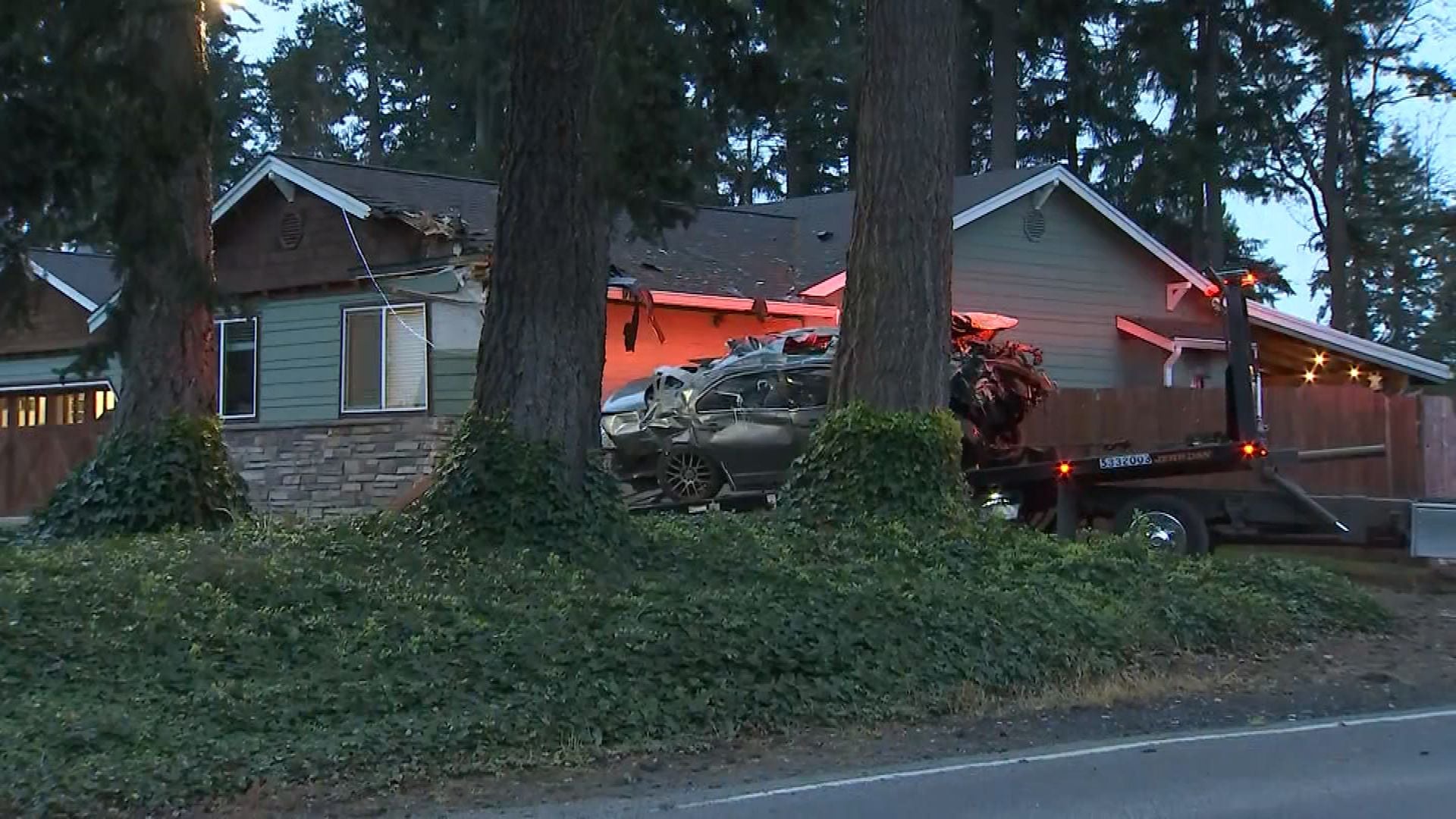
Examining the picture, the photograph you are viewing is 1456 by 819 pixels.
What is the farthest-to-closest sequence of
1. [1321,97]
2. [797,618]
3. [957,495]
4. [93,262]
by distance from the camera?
1. [1321,97]
2. [93,262]
3. [957,495]
4. [797,618]

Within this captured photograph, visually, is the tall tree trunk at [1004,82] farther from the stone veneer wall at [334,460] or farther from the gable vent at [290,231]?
the stone veneer wall at [334,460]

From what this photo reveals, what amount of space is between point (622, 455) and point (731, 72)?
4.57m

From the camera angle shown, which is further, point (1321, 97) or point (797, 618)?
point (1321, 97)

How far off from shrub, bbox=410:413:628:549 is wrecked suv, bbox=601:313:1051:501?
16.7 feet

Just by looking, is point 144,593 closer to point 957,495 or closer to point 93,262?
point 957,495

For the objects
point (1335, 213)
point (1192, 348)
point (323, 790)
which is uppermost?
point (1335, 213)

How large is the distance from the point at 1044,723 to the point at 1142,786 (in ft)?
5.72

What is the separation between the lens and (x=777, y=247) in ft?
84.7

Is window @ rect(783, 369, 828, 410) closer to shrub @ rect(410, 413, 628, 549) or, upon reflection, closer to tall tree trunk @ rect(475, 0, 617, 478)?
tall tree trunk @ rect(475, 0, 617, 478)

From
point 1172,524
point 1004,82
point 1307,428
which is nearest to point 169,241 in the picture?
point 1172,524

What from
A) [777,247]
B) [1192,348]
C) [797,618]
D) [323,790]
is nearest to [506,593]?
[797,618]

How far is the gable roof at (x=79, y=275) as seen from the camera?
86.6 feet

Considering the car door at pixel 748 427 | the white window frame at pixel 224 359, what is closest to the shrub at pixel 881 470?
the car door at pixel 748 427

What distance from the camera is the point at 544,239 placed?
11.8 m
